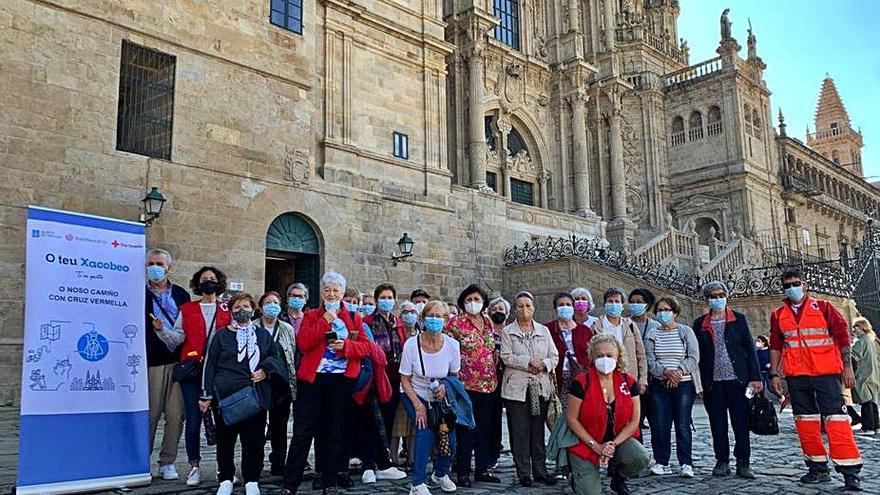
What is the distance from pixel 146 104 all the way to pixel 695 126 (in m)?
25.9

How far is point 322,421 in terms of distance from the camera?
19.5 ft

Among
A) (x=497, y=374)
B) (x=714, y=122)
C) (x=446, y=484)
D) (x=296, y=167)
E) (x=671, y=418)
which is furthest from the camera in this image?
(x=714, y=122)

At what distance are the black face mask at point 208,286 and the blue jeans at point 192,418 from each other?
87cm

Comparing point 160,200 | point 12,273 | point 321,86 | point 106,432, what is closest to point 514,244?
point 321,86

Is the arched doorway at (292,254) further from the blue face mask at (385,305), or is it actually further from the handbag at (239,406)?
the handbag at (239,406)

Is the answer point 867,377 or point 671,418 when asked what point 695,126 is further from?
point 671,418

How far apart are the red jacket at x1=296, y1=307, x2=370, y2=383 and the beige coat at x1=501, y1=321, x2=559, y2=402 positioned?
1.44 metres

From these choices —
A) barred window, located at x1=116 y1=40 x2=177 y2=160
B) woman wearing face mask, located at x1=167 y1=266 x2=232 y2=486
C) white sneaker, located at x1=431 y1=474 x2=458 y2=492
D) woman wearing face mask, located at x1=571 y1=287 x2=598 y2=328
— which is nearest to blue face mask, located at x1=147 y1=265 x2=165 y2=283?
woman wearing face mask, located at x1=167 y1=266 x2=232 y2=486

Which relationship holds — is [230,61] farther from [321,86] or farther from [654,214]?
[654,214]

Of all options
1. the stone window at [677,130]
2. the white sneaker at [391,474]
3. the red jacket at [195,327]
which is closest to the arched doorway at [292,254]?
the red jacket at [195,327]

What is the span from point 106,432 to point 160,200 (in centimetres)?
622

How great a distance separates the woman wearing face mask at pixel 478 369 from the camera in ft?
21.6

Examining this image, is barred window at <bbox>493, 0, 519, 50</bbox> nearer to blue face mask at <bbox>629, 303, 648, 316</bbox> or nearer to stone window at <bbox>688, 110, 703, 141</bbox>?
stone window at <bbox>688, 110, 703, 141</bbox>

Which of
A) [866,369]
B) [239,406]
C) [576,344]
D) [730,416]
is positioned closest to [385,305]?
[576,344]
